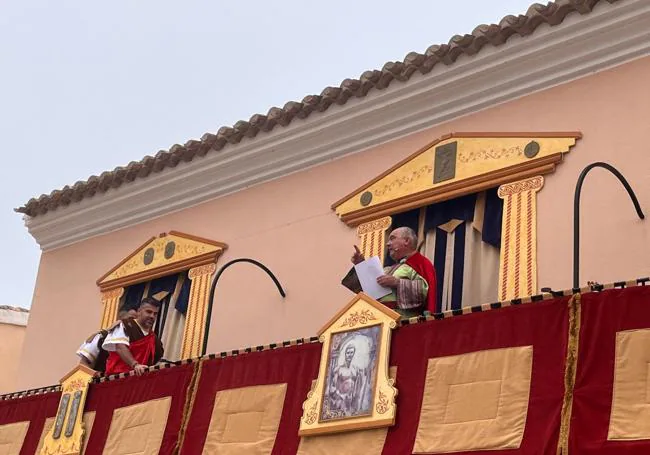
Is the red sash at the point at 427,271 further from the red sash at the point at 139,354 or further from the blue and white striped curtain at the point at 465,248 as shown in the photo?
the red sash at the point at 139,354

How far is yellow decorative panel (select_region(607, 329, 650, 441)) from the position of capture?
6.07m

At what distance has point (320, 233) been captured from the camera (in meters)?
10.1

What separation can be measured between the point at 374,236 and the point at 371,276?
1315mm

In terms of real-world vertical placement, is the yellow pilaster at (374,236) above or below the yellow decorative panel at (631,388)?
above

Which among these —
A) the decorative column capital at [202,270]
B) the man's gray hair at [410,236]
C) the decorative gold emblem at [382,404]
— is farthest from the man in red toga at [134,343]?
the decorative gold emblem at [382,404]

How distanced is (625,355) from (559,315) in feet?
1.79

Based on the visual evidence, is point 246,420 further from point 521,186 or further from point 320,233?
point 521,186

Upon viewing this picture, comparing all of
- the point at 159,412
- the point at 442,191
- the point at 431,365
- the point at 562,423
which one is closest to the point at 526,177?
the point at 442,191

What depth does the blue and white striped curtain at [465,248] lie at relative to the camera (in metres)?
8.80

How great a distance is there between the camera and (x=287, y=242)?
10.4 m

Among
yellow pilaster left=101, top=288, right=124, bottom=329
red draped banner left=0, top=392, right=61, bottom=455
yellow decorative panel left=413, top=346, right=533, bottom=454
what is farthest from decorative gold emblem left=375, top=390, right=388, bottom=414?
yellow pilaster left=101, top=288, right=124, bottom=329

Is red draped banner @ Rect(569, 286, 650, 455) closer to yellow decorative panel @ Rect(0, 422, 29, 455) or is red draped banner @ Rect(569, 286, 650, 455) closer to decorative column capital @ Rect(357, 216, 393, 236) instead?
decorative column capital @ Rect(357, 216, 393, 236)

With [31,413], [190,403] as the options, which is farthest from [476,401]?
[31,413]

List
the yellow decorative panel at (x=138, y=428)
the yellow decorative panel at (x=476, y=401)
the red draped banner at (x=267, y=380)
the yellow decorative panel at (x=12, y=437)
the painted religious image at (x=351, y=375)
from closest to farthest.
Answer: the yellow decorative panel at (x=476, y=401) → the painted religious image at (x=351, y=375) → the red draped banner at (x=267, y=380) → the yellow decorative panel at (x=138, y=428) → the yellow decorative panel at (x=12, y=437)
